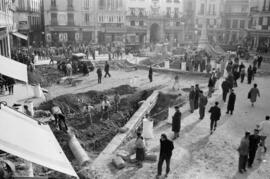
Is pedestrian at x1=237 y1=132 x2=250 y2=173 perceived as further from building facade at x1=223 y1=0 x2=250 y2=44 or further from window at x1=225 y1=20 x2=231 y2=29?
window at x1=225 y1=20 x2=231 y2=29

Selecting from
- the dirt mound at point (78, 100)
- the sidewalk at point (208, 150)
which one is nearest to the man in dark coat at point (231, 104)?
the sidewalk at point (208, 150)

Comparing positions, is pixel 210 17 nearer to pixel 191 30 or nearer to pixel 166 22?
pixel 191 30

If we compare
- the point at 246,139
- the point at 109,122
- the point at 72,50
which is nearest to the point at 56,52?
the point at 72,50

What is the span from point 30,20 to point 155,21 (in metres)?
24.1

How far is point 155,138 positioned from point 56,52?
2749 centimetres

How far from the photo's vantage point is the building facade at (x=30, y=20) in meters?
43.1

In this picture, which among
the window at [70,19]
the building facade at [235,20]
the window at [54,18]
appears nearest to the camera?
the window at [54,18]

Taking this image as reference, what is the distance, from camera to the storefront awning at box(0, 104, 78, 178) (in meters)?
6.92

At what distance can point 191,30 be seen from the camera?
211ft

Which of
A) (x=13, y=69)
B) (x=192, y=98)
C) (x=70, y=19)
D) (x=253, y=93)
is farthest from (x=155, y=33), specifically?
(x=13, y=69)

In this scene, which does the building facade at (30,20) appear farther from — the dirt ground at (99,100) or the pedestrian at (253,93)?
the pedestrian at (253,93)

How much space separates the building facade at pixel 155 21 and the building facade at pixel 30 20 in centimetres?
1546

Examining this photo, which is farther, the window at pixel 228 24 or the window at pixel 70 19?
the window at pixel 228 24

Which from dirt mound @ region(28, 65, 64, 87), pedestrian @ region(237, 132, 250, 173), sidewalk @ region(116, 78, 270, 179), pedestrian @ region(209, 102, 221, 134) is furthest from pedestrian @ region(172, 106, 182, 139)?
dirt mound @ region(28, 65, 64, 87)
